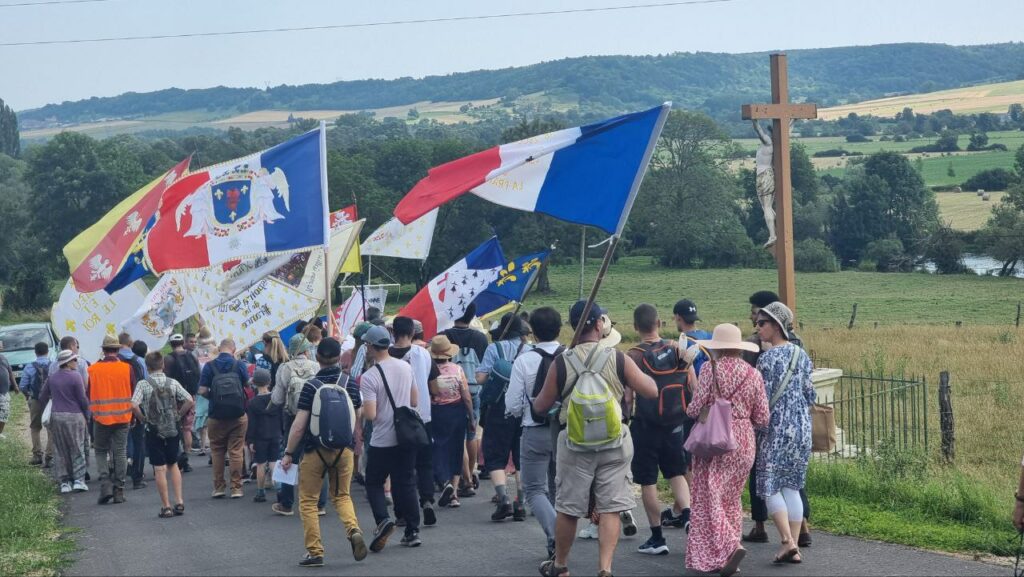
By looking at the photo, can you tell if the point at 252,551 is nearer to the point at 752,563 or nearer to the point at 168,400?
the point at 168,400

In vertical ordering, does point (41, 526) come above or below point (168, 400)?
below

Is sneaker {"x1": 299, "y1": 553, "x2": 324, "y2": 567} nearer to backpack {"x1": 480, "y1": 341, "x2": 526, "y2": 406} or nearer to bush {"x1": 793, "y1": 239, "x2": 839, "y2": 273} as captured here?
backpack {"x1": 480, "y1": 341, "x2": 526, "y2": 406}

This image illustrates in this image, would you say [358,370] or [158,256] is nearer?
[358,370]

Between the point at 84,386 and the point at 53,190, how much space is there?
6814 centimetres

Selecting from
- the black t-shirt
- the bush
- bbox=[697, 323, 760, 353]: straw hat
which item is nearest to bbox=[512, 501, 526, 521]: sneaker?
the black t-shirt

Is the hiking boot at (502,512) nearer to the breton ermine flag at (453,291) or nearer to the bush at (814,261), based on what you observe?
the breton ermine flag at (453,291)

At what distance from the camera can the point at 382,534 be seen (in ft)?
29.3

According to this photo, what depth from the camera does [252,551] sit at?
30.9 feet

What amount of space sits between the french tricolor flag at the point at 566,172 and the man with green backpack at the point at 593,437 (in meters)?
1.93

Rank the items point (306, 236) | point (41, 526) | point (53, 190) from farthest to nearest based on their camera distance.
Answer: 1. point (53, 190)
2. point (306, 236)
3. point (41, 526)

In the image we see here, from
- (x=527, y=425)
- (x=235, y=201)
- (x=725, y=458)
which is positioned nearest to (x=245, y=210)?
(x=235, y=201)

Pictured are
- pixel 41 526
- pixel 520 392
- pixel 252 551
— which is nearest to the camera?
pixel 520 392

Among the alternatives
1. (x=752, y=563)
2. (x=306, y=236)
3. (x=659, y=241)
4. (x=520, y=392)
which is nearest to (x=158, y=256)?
(x=306, y=236)

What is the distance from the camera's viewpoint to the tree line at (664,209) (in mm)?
64688
